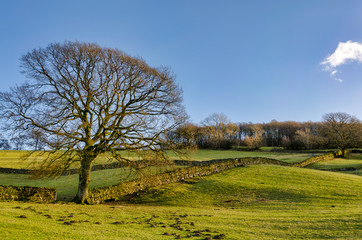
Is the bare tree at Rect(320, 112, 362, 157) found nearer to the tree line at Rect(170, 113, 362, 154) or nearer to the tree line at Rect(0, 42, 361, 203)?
the tree line at Rect(170, 113, 362, 154)

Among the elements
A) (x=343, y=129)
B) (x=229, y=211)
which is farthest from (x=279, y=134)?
(x=229, y=211)

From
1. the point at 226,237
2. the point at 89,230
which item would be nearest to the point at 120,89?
the point at 89,230

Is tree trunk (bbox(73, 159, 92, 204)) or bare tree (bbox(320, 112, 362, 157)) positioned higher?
bare tree (bbox(320, 112, 362, 157))

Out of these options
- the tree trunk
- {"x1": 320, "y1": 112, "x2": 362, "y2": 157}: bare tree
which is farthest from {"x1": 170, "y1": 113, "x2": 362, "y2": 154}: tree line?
the tree trunk

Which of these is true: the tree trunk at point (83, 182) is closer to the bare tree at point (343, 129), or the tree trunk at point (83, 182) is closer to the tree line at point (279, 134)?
the tree line at point (279, 134)

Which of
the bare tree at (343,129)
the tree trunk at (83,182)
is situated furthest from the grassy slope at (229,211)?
the bare tree at (343,129)

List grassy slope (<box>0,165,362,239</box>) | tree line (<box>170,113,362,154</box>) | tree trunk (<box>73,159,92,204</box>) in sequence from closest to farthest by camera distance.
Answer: grassy slope (<box>0,165,362,239</box>) < tree trunk (<box>73,159,92,204</box>) < tree line (<box>170,113,362,154</box>)

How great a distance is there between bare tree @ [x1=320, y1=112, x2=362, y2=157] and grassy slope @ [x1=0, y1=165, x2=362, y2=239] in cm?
3907

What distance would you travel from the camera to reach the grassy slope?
746cm

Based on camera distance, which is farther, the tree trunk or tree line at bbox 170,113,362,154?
tree line at bbox 170,113,362,154

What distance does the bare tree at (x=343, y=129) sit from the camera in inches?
2173

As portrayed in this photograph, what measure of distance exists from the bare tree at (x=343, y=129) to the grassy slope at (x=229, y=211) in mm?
39066

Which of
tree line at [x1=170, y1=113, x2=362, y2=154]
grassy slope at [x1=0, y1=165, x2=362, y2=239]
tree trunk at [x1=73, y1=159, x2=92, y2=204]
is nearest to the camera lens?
grassy slope at [x1=0, y1=165, x2=362, y2=239]

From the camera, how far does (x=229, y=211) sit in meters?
13.5
